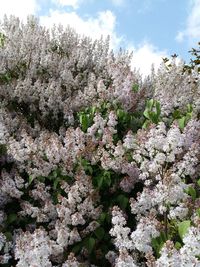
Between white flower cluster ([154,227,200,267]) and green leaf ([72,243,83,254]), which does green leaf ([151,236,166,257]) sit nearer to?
white flower cluster ([154,227,200,267])

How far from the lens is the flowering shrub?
423 cm

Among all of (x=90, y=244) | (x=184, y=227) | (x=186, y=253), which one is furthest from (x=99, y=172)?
(x=186, y=253)

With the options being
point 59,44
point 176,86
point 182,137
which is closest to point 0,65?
point 59,44

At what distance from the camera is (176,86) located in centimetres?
695

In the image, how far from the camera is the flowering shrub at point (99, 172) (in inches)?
167

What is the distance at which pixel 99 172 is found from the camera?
5410 mm

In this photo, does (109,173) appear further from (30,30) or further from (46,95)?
(30,30)

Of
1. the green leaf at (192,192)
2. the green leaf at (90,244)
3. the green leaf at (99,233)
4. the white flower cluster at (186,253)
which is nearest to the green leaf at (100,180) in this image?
the green leaf at (99,233)

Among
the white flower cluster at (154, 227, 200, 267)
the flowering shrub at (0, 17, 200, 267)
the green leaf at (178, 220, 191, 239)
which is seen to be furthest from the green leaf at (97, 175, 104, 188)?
the white flower cluster at (154, 227, 200, 267)

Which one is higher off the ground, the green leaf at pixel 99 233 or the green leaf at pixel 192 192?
the green leaf at pixel 192 192

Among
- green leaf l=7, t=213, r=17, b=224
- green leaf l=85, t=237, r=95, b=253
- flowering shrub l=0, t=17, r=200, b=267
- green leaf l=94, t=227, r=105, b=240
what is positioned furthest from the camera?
green leaf l=7, t=213, r=17, b=224

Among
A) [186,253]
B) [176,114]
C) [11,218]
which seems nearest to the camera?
[186,253]

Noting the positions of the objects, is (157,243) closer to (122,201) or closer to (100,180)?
(122,201)

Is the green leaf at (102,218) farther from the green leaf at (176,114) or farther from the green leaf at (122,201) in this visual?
the green leaf at (176,114)
